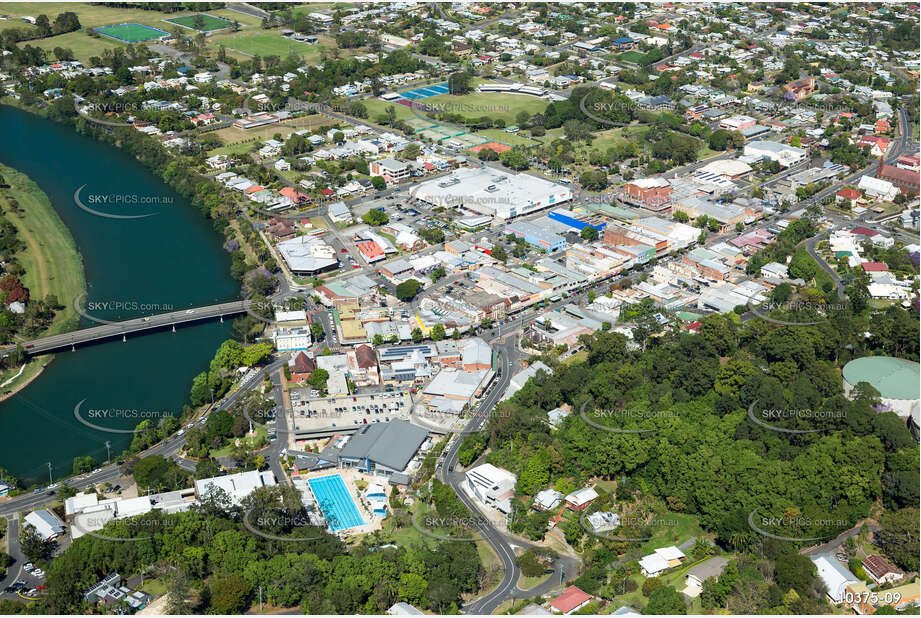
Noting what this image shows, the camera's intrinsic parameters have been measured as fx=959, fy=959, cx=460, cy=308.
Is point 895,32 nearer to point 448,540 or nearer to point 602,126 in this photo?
point 602,126

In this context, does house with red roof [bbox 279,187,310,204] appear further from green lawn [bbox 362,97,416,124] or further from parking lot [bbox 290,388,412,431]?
parking lot [bbox 290,388,412,431]

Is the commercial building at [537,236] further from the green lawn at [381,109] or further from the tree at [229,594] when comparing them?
the tree at [229,594]

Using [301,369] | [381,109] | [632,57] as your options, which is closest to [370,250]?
[301,369]

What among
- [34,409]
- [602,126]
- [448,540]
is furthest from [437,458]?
[602,126]

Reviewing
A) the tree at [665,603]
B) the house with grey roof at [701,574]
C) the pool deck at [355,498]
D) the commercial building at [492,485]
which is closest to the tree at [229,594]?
the pool deck at [355,498]

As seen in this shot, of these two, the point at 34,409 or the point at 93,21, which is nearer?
the point at 34,409

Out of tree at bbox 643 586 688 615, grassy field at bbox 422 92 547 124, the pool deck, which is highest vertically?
tree at bbox 643 586 688 615

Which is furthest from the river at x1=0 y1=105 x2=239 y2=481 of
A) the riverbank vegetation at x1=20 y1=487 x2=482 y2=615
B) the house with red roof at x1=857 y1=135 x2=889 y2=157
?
the house with red roof at x1=857 y1=135 x2=889 y2=157
